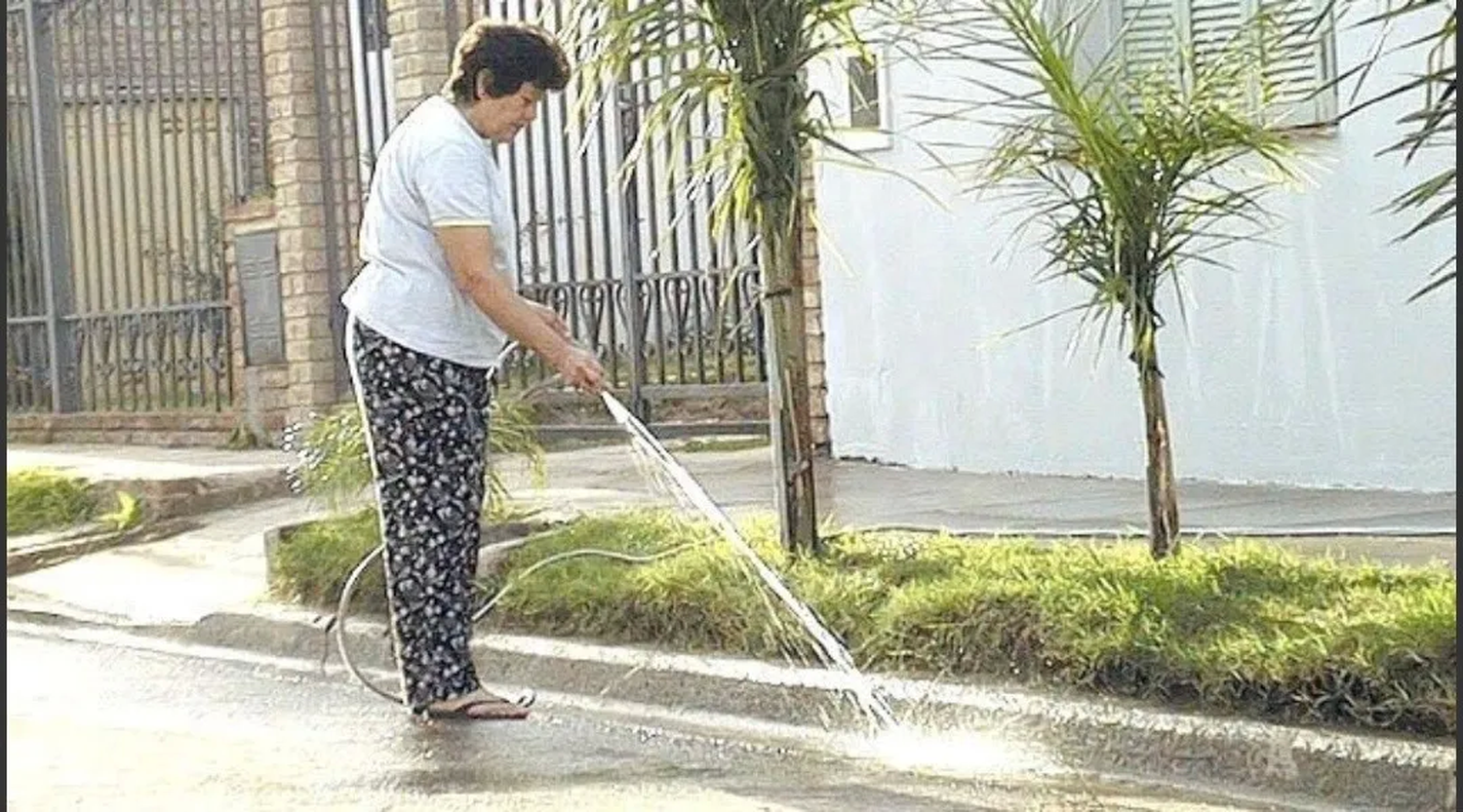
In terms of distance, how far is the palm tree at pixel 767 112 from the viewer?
7176 mm

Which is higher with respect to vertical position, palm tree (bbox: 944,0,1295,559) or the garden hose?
palm tree (bbox: 944,0,1295,559)

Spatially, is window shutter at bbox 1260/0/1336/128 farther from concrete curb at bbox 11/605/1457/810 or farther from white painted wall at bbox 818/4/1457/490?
concrete curb at bbox 11/605/1457/810

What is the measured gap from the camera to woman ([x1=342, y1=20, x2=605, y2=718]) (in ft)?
20.6

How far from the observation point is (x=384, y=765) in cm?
607

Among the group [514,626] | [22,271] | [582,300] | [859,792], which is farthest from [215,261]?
[859,792]

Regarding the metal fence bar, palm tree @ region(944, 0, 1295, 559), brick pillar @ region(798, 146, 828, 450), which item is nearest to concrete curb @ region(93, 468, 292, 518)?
brick pillar @ region(798, 146, 828, 450)

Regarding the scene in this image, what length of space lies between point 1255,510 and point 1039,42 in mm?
3118

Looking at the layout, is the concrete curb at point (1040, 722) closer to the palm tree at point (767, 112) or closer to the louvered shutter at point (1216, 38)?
the palm tree at point (767, 112)

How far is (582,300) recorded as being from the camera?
13188 millimetres

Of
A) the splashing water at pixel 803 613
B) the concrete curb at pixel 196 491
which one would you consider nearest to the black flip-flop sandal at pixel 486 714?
the splashing water at pixel 803 613

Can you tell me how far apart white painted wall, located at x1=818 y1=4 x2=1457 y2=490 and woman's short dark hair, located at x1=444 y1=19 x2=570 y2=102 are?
2.36m

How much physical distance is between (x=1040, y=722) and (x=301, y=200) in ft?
29.6

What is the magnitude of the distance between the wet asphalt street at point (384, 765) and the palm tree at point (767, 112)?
1.13 meters

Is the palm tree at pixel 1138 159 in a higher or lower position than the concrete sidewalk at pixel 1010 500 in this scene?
higher
